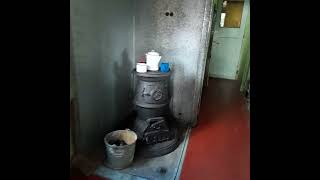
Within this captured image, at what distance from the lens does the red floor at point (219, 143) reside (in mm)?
1802

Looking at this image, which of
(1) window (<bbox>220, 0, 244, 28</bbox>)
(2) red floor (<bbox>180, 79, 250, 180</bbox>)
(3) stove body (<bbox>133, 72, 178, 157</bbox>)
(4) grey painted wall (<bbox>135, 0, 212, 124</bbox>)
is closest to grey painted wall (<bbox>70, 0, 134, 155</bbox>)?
(4) grey painted wall (<bbox>135, 0, 212, 124</bbox>)

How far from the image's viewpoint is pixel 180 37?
2227 millimetres

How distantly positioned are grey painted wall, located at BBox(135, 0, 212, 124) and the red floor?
0.43 m

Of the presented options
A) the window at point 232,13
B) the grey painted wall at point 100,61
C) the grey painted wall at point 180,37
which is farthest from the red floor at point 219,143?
the window at point 232,13

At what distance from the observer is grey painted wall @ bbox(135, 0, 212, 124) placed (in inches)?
84.0

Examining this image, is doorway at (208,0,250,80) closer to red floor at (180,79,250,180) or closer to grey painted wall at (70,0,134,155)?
red floor at (180,79,250,180)

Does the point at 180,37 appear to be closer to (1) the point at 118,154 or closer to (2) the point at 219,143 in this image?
(2) the point at 219,143

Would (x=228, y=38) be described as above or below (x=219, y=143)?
above

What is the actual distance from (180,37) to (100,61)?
907 millimetres

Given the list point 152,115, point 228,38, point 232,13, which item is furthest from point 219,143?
point 232,13

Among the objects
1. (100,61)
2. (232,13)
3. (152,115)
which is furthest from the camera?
(232,13)

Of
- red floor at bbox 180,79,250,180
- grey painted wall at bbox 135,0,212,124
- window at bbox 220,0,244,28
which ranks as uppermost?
window at bbox 220,0,244,28

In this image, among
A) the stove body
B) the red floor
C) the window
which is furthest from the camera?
the window
